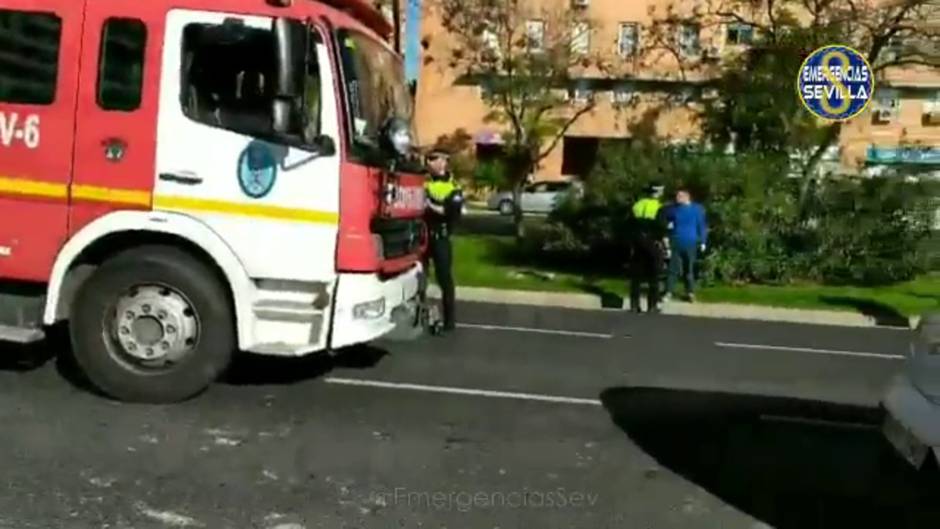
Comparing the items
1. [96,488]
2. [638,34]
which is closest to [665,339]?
[96,488]

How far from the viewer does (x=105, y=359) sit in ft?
25.9

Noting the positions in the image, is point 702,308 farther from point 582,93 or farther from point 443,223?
point 582,93

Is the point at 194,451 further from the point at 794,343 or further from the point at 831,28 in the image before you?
the point at 831,28

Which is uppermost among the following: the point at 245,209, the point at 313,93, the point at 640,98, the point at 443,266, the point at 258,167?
the point at 640,98

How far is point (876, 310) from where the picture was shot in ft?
54.6

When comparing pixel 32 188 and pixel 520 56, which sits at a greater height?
pixel 520 56

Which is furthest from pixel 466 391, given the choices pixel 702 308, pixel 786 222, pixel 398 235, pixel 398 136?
pixel 786 222

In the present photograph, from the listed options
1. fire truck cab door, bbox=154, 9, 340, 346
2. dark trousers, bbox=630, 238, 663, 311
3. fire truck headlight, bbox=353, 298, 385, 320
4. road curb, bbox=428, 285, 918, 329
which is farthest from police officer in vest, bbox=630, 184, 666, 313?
fire truck cab door, bbox=154, 9, 340, 346

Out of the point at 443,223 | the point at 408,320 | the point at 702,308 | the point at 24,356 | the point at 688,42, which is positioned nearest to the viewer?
the point at 408,320

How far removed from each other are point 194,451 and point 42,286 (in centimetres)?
175

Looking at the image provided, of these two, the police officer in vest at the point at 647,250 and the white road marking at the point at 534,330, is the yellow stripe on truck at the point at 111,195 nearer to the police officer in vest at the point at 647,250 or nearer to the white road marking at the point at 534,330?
the white road marking at the point at 534,330

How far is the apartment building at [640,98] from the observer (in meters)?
29.1

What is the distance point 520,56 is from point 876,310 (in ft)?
73.8

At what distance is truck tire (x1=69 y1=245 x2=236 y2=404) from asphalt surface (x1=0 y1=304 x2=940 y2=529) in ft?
0.56
